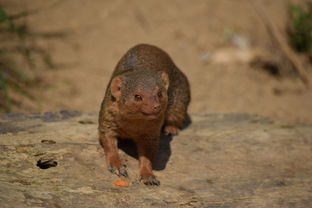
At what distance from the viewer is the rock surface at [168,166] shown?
10.8 feet

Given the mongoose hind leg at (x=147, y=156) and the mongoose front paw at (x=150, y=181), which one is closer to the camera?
the mongoose front paw at (x=150, y=181)

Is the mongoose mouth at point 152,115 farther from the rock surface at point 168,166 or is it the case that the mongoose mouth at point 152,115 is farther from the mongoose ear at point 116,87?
the rock surface at point 168,166

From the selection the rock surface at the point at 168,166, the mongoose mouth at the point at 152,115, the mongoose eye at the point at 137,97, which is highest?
the mongoose eye at the point at 137,97

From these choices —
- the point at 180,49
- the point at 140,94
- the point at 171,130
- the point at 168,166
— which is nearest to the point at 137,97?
the point at 140,94

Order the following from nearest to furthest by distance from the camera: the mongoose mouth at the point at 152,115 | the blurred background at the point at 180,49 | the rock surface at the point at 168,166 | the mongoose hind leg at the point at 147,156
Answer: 1. the rock surface at the point at 168,166
2. the mongoose mouth at the point at 152,115
3. the mongoose hind leg at the point at 147,156
4. the blurred background at the point at 180,49

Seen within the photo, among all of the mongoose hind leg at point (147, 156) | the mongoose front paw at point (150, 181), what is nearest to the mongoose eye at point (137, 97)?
the mongoose hind leg at point (147, 156)

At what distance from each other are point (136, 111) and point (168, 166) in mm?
694

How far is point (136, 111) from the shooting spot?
3.56 meters

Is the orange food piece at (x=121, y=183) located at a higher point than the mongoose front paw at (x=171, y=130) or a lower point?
higher

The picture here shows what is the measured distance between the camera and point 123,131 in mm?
3887

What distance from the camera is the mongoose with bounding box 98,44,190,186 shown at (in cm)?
354

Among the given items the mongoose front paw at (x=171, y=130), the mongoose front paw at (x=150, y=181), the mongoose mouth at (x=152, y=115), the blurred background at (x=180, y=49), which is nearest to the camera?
the mongoose mouth at (x=152, y=115)

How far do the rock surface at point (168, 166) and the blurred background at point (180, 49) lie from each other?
82.9 inches

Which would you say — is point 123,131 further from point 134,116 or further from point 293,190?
point 293,190
